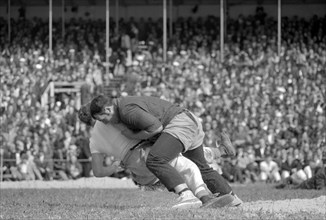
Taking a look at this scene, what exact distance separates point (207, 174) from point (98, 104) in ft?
5.70

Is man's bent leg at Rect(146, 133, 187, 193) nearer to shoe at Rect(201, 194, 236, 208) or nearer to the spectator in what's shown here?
shoe at Rect(201, 194, 236, 208)

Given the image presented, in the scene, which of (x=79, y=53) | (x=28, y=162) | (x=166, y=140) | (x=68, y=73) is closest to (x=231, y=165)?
(x=28, y=162)

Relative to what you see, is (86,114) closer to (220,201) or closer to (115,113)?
(115,113)

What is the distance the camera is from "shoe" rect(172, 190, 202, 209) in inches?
426

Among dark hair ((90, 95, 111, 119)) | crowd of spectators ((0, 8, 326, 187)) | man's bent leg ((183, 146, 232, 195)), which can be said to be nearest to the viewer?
dark hair ((90, 95, 111, 119))

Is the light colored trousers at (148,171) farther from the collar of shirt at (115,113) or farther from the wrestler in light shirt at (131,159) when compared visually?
the collar of shirt at (115,113)

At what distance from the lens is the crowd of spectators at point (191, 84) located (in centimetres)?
2509

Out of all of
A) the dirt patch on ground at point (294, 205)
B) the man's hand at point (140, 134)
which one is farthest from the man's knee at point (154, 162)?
the dirt patch on ground at point (294, 205)

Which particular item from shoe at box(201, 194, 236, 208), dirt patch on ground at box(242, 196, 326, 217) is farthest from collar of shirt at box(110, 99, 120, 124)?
dirt patch on ground at box(242, 196, 326, 217)

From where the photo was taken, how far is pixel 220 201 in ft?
36.3

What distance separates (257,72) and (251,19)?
6818 millimetres

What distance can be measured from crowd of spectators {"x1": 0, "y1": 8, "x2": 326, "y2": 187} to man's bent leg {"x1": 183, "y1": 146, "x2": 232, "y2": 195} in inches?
345

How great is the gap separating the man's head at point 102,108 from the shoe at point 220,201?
4.77ft

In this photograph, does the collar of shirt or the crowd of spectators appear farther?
the crowd of spectators
